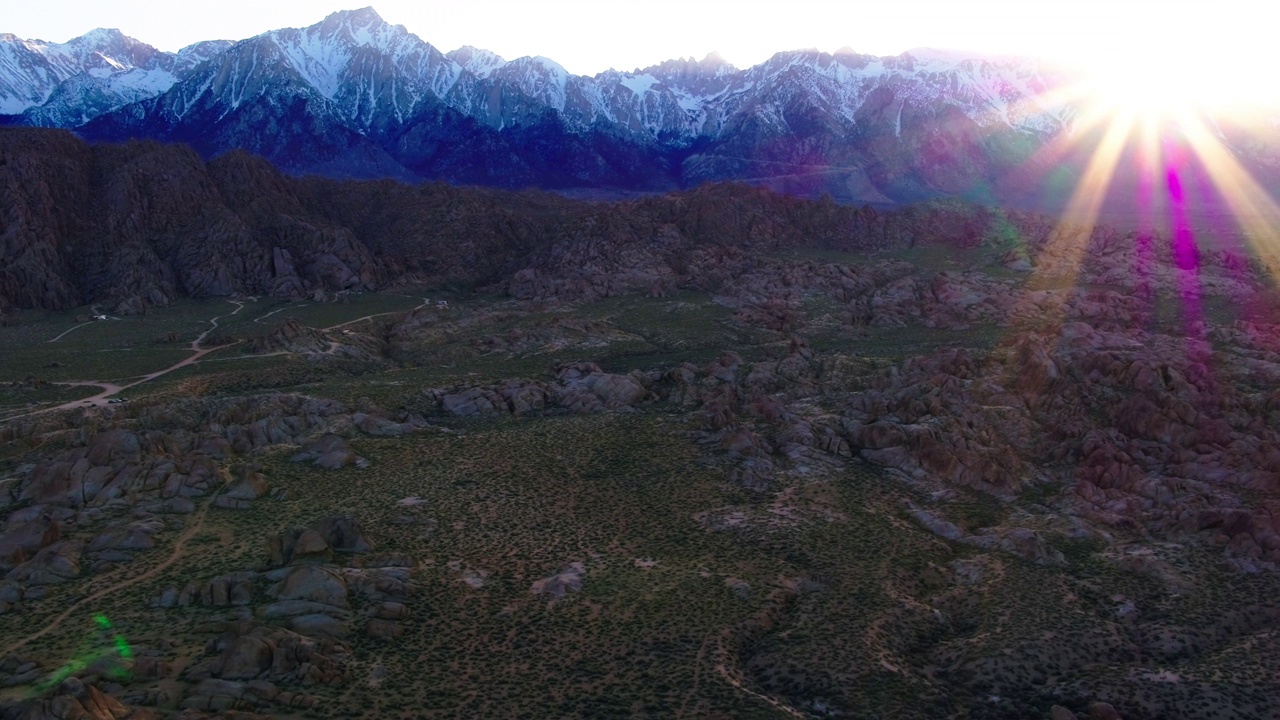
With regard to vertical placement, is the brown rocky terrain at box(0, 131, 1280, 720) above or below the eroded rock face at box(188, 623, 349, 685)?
below

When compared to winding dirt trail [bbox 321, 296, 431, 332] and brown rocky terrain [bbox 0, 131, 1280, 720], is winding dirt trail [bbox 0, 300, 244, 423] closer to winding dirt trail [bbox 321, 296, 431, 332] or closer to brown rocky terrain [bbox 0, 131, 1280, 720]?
brown rocky terrain [bbox 0, 131, 1280, 720]

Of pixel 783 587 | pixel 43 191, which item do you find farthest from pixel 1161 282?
pixel 43 191

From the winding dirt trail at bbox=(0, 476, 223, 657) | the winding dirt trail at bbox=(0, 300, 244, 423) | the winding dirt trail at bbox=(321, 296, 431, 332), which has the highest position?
the winding dirt trail at bbox=(0, 476, 223, 657)

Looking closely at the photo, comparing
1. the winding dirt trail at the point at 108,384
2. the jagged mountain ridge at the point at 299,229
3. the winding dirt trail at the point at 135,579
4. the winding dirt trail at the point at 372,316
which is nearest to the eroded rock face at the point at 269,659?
the winding dirt trail at the point at 135,579

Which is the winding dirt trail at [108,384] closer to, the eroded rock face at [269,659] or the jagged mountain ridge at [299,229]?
the jagged mountain ridge at [299,229]

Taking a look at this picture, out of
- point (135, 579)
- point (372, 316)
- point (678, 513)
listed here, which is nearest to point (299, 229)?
point (372, 316)

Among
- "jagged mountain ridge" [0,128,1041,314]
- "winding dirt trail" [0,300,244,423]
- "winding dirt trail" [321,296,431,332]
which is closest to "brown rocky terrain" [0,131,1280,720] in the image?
"winding dirt trail" [0,300,244,423]

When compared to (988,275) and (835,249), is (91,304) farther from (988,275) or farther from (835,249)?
(988,275)

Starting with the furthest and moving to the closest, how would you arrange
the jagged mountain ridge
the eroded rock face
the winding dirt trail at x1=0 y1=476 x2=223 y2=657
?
the jagged mountain ridge, the winding dirt trail at x1=0 y1=476 x2=223 y2=657, the eroded rock face
